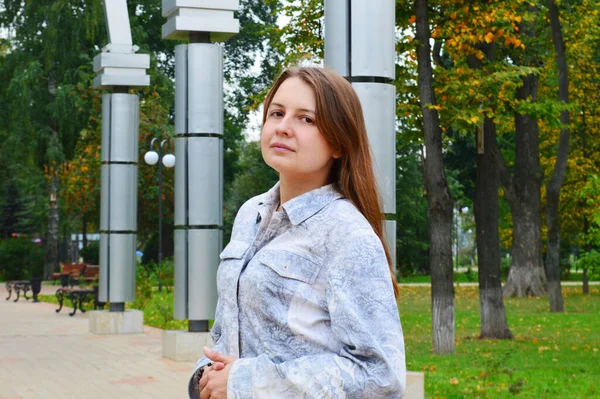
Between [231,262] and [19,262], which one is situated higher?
[231,262]

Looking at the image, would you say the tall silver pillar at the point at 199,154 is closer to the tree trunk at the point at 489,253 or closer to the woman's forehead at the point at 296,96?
the tree trunk at the point at 489,253

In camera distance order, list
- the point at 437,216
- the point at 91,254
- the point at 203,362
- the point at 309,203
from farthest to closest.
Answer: the point at 91,254 < the point at 437,216 < the point at 203,362 < the point at 309,203

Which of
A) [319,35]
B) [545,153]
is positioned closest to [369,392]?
[319,35]

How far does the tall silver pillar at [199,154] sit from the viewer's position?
11867 mm

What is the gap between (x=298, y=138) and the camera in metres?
2.31

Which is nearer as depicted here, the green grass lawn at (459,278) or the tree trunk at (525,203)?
the tree trunk at (525,203)

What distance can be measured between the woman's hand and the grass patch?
734 centimetres

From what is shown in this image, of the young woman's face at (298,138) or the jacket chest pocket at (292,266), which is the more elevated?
the young woman's face at (298,138)

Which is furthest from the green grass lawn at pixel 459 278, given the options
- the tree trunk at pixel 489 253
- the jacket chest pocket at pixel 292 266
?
the jacket chest pocket at pixel 292 266

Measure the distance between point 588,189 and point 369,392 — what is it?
356 inches

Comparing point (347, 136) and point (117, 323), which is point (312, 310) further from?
point (117, 323)

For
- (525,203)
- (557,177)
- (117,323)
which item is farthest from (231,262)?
(525,203)

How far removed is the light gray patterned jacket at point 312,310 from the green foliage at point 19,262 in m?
42.9

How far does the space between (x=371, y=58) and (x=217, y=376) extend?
12.0 feet
